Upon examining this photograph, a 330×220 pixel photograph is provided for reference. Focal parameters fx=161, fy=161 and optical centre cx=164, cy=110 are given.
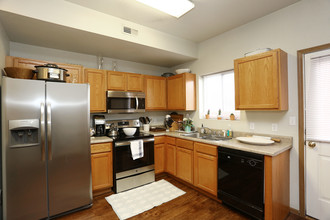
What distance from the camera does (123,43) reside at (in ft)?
8.99

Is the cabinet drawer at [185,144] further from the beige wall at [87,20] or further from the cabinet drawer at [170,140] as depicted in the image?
the beige wall at [87,20]

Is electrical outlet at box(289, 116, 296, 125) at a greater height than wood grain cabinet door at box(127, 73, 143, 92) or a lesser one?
lesser

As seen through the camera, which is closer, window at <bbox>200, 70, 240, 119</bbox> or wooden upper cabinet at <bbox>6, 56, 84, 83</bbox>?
wooden upper cabinet at <bbox>6, 56, 84, 83</bbox>

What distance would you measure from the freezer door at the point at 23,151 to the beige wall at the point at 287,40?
115 inches

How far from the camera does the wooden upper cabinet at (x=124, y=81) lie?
321 cm

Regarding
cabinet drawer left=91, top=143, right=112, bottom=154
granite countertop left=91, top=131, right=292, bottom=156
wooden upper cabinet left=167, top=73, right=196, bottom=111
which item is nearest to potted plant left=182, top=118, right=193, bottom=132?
wooden upper cabinet left=167, top=73, right=196, bottom=111

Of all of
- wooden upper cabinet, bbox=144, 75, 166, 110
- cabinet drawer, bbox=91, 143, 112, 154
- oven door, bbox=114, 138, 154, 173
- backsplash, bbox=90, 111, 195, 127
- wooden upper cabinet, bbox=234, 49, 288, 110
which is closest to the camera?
wooden upper cabinet, bbox=234, 49, 288, 110

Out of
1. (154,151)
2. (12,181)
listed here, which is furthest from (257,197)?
(12,181)

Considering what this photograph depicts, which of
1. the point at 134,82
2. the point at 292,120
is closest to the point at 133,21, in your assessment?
the point at 134,82

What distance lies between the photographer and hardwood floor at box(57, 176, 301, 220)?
2.11 meters

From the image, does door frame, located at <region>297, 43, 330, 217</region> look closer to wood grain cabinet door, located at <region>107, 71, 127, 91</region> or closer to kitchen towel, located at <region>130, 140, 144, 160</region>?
kitchen towel, located at <region>130, 140, 144, 160</region>

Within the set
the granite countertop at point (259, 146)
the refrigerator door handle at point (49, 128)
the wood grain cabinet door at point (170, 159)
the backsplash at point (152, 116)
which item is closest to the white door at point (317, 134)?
the granite countertop at point (259, 146)

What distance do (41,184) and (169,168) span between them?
2095 mm

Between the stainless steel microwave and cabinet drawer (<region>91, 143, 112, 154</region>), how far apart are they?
70cm
